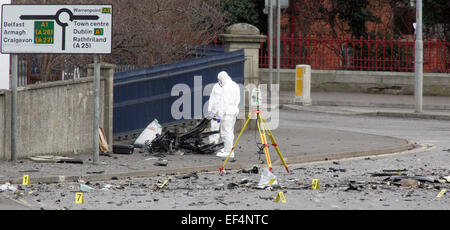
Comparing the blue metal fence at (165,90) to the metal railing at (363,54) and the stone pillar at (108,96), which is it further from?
the metal railing at (363,54)

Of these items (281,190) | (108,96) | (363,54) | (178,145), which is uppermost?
(363,54)

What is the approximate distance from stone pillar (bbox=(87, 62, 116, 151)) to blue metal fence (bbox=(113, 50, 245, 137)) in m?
0.56

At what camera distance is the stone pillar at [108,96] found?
581 inches

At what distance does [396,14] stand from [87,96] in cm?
2300

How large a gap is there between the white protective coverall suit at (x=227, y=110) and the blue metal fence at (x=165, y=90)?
1.80 metres

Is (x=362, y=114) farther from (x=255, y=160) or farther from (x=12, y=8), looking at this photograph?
(x=12, y=8)

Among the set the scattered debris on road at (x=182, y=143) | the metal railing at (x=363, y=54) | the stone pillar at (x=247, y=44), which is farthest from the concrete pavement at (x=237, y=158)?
the metal railing at (x=363, y=54)

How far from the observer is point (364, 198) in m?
10.1

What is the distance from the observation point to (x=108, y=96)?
14836 millimetres

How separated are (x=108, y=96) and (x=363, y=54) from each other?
16.1 meters

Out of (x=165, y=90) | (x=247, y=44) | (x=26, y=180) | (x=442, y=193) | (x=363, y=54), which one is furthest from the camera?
(x=363, y=54)

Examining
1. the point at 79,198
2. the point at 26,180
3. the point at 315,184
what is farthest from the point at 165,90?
the point at 79,198

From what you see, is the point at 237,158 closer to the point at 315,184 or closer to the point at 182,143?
the point at 182,143
